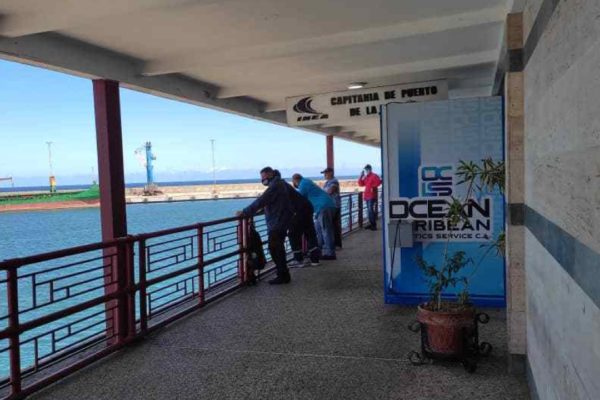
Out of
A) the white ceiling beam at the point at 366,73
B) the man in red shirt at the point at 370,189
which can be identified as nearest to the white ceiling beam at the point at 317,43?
the white ceiling beam at the point at 366,73

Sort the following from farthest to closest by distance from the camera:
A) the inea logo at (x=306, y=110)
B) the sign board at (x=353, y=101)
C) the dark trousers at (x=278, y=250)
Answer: the inea logo at (x=306, y=110) < the sign board at (x=353, y=101) < the dark trousers at (x=278, y=250)

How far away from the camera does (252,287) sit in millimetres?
6715

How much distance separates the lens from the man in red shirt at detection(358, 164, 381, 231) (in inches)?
483

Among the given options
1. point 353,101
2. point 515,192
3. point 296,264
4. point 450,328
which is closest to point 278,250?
point 296,264

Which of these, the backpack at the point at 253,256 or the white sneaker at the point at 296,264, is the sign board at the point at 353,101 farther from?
the white sneaker at the point at 296,264

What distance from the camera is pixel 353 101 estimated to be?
7539 mm

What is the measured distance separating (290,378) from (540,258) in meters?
2.00

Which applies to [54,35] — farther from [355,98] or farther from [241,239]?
[355,98]

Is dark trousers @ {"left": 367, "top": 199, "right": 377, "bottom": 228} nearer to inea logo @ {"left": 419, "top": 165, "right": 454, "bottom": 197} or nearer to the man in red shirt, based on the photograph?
the man in red shirt

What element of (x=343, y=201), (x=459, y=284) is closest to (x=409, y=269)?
(x=459, y=284)

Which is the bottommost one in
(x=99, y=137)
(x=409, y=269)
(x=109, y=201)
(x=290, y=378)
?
(x=290, y=378)

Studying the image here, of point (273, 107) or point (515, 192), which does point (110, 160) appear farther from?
point (273, 107)

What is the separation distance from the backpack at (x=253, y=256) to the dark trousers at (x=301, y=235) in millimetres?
970

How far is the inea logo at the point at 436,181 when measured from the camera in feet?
17.0
